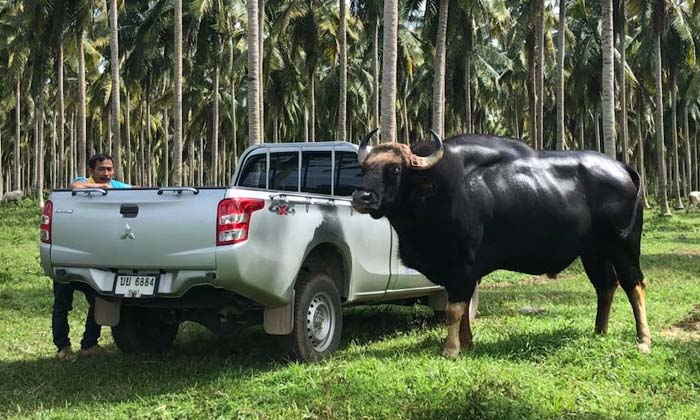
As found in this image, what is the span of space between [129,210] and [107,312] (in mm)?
1219

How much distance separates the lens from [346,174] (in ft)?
25.5

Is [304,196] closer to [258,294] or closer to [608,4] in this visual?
[258,294]

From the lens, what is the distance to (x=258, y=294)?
5.64 metres

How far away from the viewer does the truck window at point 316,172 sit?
7.84 m

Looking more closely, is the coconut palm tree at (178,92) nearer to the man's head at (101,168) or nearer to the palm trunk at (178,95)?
the palm trunk at (178,95)

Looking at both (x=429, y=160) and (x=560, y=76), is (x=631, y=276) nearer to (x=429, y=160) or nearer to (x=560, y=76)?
(x=429, y=160)

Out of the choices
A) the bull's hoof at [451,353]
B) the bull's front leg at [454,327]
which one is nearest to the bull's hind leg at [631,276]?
the bull's front leg at [454,327]

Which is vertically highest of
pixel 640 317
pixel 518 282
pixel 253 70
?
pixel 253 70

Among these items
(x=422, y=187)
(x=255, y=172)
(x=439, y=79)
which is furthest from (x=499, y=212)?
(x=439, y=79)

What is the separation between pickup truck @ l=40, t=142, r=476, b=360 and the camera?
216 inches

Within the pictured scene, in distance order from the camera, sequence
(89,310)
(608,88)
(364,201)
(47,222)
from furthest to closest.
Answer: (608,88) → (89,310) → (47,222) → (364,201)

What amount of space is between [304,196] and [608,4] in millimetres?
14014

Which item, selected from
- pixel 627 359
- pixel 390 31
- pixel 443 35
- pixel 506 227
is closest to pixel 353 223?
pixel 506 227

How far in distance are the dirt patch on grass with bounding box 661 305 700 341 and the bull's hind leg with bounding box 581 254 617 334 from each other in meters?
0.82
